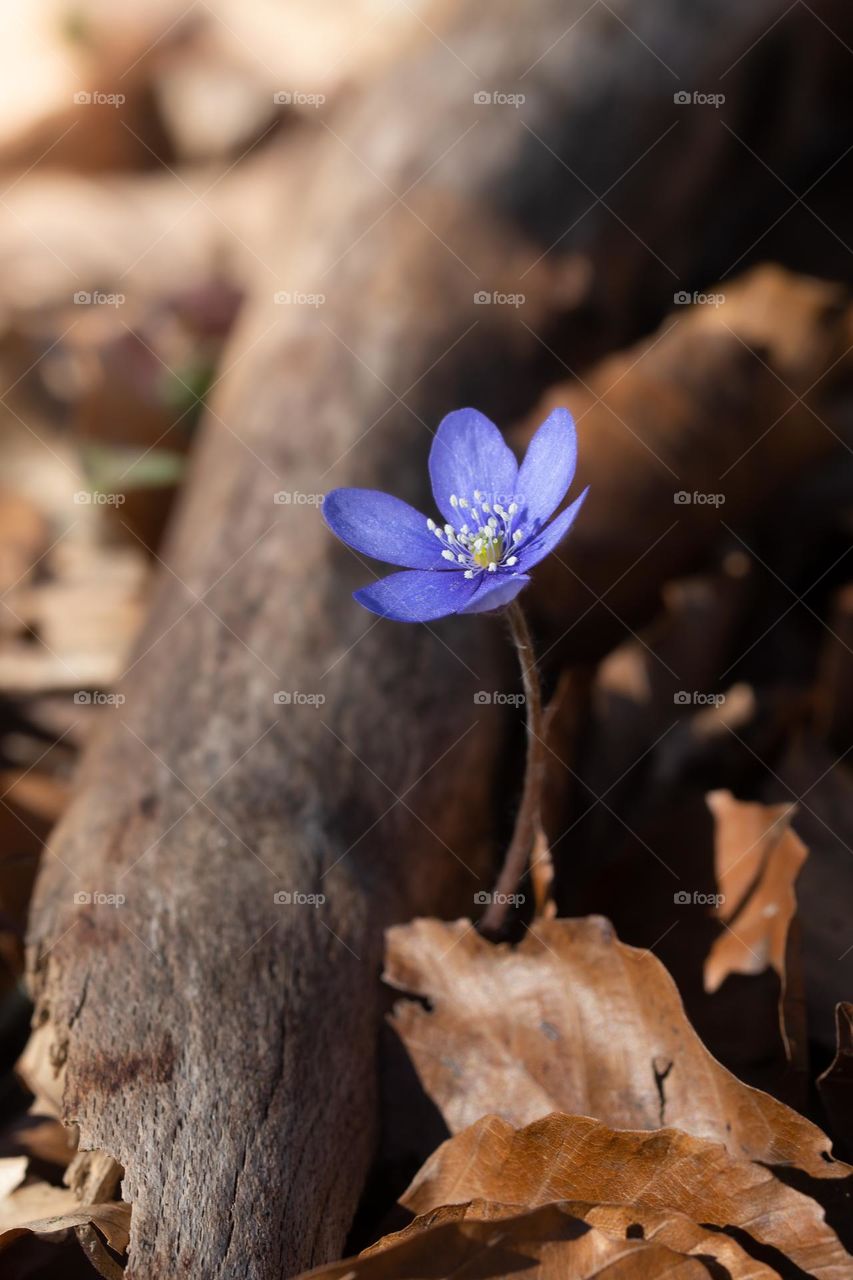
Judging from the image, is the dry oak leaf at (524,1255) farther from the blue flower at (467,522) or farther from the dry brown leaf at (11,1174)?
the blue flower at (467,522)

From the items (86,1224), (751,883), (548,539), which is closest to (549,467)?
(548,539)

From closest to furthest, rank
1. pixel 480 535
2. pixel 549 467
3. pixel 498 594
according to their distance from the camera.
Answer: pixel 498 594 → pixel 549 467 → pixel 480 535

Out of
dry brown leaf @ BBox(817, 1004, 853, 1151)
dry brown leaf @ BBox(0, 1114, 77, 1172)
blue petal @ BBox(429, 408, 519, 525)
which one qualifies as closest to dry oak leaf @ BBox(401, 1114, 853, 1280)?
dry brown leaf @ BBox(817, 1004, 853, 1151)

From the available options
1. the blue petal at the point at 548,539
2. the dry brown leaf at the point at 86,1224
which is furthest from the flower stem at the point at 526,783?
the dry brown leaf at the point at 86,1224

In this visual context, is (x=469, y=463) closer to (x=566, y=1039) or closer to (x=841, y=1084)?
(x=566, y=1039)

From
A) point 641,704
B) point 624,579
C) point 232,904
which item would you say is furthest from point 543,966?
point 624,579

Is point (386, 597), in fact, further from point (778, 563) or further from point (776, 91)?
point (776, 91)
